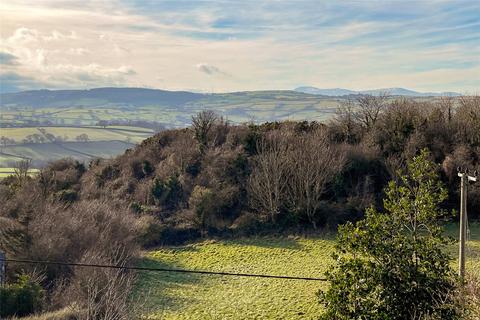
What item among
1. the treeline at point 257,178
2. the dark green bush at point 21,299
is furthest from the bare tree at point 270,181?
the dark green bush at point 21,299

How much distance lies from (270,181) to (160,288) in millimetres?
12785

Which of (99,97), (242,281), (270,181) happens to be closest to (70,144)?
(270,181)

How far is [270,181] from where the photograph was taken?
3250cm

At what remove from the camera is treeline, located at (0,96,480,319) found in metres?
31.3

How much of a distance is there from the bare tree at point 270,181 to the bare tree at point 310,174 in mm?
716

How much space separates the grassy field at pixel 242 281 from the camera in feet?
62.9

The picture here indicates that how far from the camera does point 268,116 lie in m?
143

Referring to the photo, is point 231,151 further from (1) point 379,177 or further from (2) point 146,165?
(1) point 379,177

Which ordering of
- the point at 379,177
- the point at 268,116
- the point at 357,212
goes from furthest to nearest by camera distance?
the point at 268,116, the point at 379,177, the point at 357,212

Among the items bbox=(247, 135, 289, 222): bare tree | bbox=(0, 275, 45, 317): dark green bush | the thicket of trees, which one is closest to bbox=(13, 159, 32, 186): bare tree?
bbox=(247, 135, 289, 222): bare tree

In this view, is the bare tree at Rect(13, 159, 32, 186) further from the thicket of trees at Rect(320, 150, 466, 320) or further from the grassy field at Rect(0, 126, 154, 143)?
the grassy field at Rect(0, 126, 154, 143)

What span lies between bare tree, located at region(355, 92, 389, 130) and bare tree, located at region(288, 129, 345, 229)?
27.6ft

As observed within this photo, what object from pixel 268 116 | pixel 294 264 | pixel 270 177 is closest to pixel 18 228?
pixel 294 264

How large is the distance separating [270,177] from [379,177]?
380 inches
